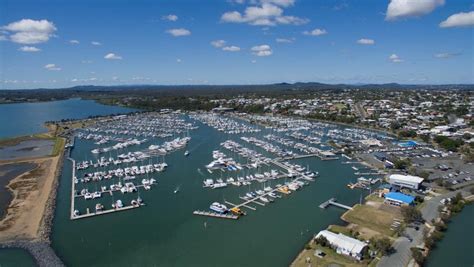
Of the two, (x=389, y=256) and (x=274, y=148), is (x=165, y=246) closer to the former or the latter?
(x=389, y=256)

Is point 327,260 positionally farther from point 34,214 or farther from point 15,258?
point 34,214

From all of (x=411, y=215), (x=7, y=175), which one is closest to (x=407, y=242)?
(x=411, y=215)

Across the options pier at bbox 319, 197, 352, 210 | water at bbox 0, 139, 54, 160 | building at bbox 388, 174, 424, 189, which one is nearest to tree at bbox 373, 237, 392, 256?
pier at bbox 319, 197, 352, 210

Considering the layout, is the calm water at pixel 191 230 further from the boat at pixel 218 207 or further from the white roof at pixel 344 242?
the white roof at pixel 344 242

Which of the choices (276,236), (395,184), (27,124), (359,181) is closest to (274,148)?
(359,181)

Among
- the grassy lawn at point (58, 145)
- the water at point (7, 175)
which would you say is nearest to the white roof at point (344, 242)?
the water at point (7, 175)
